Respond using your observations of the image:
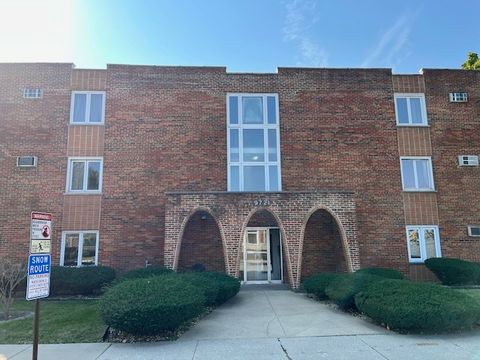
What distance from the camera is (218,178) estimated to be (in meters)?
15.0

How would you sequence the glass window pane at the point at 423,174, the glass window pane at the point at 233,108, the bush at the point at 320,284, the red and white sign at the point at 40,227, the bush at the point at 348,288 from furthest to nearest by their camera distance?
the glass window pane at the point at 423,174 → the glass window pane at the point at 233,108 → the bush at the point at 320,284 → the bush at the point at 348,288 → the red and white sign at the point at 40,227

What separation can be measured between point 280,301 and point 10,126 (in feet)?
41.9

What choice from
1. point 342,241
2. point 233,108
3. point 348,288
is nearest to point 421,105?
point 342,241

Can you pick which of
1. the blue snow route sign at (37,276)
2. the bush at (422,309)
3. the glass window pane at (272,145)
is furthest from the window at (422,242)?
the blue snow route sign at (37,276)

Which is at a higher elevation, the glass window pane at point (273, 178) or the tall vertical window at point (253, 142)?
the tall vertical window at point (253, 142)

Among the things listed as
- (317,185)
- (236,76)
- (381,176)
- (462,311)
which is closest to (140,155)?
(236,76)

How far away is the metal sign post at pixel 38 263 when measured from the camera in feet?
17.9

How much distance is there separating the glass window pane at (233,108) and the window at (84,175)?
5.73 m

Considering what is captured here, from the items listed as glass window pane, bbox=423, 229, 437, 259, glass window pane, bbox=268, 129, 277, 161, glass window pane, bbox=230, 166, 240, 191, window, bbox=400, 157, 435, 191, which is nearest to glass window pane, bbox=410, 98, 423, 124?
window, bbox=400, 157, 435, 191

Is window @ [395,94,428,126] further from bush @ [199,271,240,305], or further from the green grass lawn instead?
the green grass lawn

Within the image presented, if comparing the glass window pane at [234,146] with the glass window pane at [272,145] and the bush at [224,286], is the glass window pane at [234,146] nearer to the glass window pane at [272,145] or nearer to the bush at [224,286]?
the glass window pane at [272,145]

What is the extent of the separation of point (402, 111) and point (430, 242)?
5810 millimetres

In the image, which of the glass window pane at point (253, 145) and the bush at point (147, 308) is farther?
the glass window pane at point (253, 145)

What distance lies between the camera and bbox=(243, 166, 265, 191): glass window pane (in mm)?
14961
